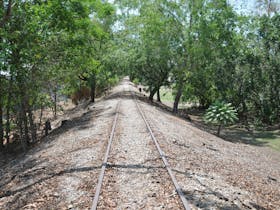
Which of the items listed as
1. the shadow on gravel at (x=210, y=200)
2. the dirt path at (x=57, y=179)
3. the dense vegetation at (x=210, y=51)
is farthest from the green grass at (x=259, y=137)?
the shadow on gravel at (x=210, y=200)

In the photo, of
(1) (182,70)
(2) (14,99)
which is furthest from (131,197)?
(1) (182,70)

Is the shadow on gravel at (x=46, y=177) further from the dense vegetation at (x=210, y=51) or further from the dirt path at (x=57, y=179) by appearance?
the dense vegetation at (x=210, y=51)

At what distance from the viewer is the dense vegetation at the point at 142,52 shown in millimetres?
15086

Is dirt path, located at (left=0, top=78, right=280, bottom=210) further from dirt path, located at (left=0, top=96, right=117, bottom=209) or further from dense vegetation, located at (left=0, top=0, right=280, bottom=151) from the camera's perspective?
dense vegetation, located at (left=0, top=0, right=280, bottom=151)

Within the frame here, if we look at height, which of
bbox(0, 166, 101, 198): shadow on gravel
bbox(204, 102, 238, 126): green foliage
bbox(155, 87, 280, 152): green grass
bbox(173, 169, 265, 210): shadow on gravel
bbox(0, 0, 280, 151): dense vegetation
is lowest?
bbox(155, 87, 280, 152): green grass

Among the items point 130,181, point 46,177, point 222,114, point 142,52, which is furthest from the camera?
point 142,52

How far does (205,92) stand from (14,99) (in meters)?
23.7

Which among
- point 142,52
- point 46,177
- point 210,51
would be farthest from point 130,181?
point 142,52

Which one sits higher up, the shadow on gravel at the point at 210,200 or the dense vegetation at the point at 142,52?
the dense vegetation at the point at 142,52

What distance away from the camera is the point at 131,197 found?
6.27 metres

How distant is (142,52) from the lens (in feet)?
101

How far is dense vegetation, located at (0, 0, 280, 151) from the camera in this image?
594 inches

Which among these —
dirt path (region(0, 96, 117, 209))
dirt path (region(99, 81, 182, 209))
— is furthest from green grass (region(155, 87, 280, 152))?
dirt path (region(0, 96, 117, 209))

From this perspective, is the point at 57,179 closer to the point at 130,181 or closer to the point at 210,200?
the point at 130,181
